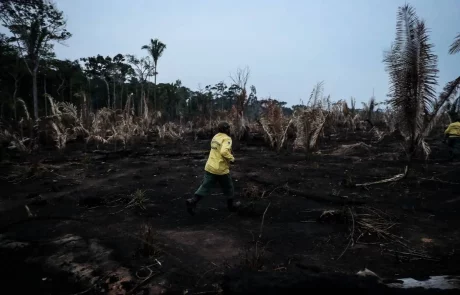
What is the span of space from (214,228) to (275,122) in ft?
25.3

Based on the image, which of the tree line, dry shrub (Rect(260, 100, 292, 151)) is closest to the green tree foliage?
the tree line

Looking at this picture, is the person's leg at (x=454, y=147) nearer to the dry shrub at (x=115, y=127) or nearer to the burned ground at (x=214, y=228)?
the burned ground at (x=214, y=228)

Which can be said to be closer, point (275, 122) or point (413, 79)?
point (413, 79)

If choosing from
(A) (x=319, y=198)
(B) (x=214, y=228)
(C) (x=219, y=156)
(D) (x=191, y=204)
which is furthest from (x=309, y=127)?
(B) (x=214, y=228)

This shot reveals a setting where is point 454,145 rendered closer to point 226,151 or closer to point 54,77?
point 226,151

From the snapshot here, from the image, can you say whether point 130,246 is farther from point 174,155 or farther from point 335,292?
point 174,155

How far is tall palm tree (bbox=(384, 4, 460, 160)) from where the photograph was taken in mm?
7805

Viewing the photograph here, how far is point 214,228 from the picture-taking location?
470cm

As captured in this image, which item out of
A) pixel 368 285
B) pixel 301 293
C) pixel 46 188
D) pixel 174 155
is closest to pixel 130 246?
pixel 301 293

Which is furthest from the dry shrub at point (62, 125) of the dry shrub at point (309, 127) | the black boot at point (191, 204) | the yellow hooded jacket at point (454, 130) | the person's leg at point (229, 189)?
the yellow hooded jacket at point (454, 130)

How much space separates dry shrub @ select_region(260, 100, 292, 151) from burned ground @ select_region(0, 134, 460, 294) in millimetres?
3120

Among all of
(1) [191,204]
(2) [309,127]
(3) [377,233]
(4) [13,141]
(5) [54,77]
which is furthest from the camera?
(5) [54,77]

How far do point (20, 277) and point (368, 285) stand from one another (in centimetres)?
335

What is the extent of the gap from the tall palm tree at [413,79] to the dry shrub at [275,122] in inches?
165
